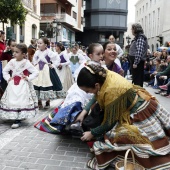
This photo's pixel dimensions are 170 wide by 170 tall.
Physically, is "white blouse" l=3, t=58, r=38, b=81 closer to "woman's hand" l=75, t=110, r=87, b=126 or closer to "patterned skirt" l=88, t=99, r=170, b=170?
"woman's hand" l=75, t=110, r=87, b=126

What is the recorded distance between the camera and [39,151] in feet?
12.0

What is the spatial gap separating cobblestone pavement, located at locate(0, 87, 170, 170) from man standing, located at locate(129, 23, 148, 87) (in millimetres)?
3104

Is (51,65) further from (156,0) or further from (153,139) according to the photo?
(156,0)

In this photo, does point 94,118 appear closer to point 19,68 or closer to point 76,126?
point 76,126

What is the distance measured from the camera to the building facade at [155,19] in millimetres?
37031

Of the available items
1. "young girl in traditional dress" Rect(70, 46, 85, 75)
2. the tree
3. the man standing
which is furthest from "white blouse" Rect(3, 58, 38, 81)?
the tree

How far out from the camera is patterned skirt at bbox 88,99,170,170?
2.98m

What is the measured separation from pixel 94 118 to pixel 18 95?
194cm

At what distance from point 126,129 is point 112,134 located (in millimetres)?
195

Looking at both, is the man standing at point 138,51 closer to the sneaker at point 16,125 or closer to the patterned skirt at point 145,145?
the sneaker at point 16,125

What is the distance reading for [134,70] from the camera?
681 cm

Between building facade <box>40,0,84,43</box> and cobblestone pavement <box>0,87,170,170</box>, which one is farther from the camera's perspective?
building facade <box>40,0,84,43</box>

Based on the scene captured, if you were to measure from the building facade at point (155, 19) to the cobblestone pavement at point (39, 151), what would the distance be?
30181 mm

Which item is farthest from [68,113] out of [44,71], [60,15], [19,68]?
[60,15]
